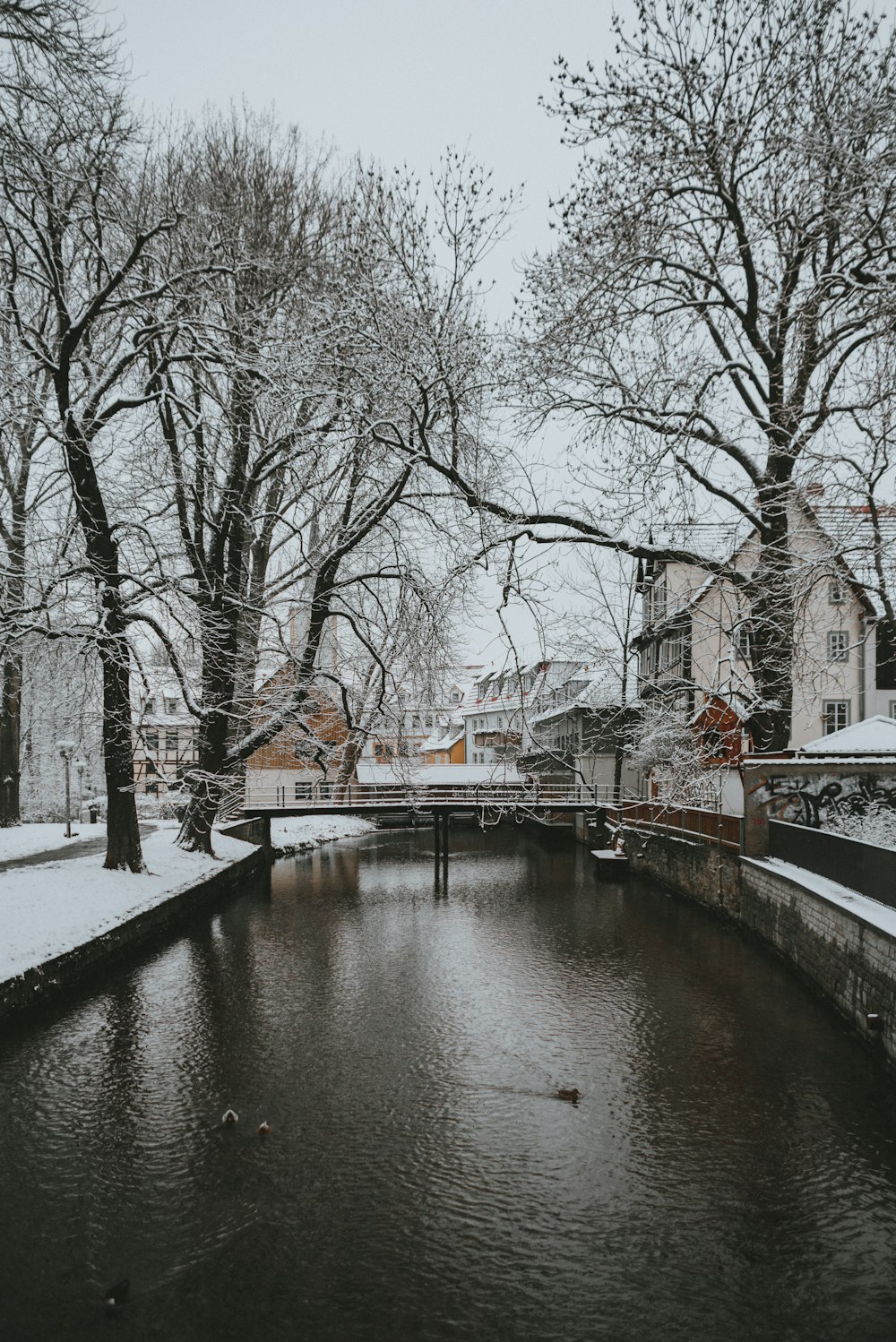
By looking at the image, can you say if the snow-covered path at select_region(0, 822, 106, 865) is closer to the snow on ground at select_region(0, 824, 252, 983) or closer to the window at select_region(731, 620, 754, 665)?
the snow on ground at select_region(0, 824, 252, 983)

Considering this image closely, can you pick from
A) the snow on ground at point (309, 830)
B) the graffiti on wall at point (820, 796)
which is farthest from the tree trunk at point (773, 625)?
the snow on ground at point (309, 830)

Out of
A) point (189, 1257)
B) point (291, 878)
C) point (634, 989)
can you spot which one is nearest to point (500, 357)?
point (634, 989)

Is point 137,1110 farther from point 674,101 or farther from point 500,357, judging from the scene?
point 674,101

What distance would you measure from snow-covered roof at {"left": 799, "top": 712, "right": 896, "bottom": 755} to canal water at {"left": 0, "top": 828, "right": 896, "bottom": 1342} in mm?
3220

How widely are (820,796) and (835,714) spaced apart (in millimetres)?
13022

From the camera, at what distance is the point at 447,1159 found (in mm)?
7145

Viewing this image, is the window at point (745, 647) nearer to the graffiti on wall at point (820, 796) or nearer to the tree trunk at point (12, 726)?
the graffiti on wall at point (820, 796)

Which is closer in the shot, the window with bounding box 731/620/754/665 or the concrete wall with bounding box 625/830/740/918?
the window with bounding box 731/620/754/665

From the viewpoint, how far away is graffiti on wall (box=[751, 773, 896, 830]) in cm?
1433

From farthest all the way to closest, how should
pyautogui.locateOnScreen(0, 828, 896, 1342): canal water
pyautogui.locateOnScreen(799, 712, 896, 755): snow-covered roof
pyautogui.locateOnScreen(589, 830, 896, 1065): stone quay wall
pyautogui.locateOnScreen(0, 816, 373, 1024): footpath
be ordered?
pyautogui.locateOnScreen(799, 712, 896, 755): snow-covered roof, pyautogui.locateOnScreen(0, 816, 373, 1024): footpath, pyautogui.locateOnScreen(589, 830, 896, 1065): stone quay wall, pyautogui.locateOnScreen(0, 828, 896, 1342): canal water

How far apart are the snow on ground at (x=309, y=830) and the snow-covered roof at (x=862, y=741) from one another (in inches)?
780

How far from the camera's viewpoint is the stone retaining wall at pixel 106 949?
400 inches

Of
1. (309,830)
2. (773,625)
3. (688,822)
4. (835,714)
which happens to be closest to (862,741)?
(773,625)

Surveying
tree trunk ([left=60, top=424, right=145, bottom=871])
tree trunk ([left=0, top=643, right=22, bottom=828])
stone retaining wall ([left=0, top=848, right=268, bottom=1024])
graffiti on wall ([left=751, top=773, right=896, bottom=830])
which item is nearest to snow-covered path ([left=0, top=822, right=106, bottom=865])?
tree trunk ([left=0, top=643, right=22, bottom=828])
